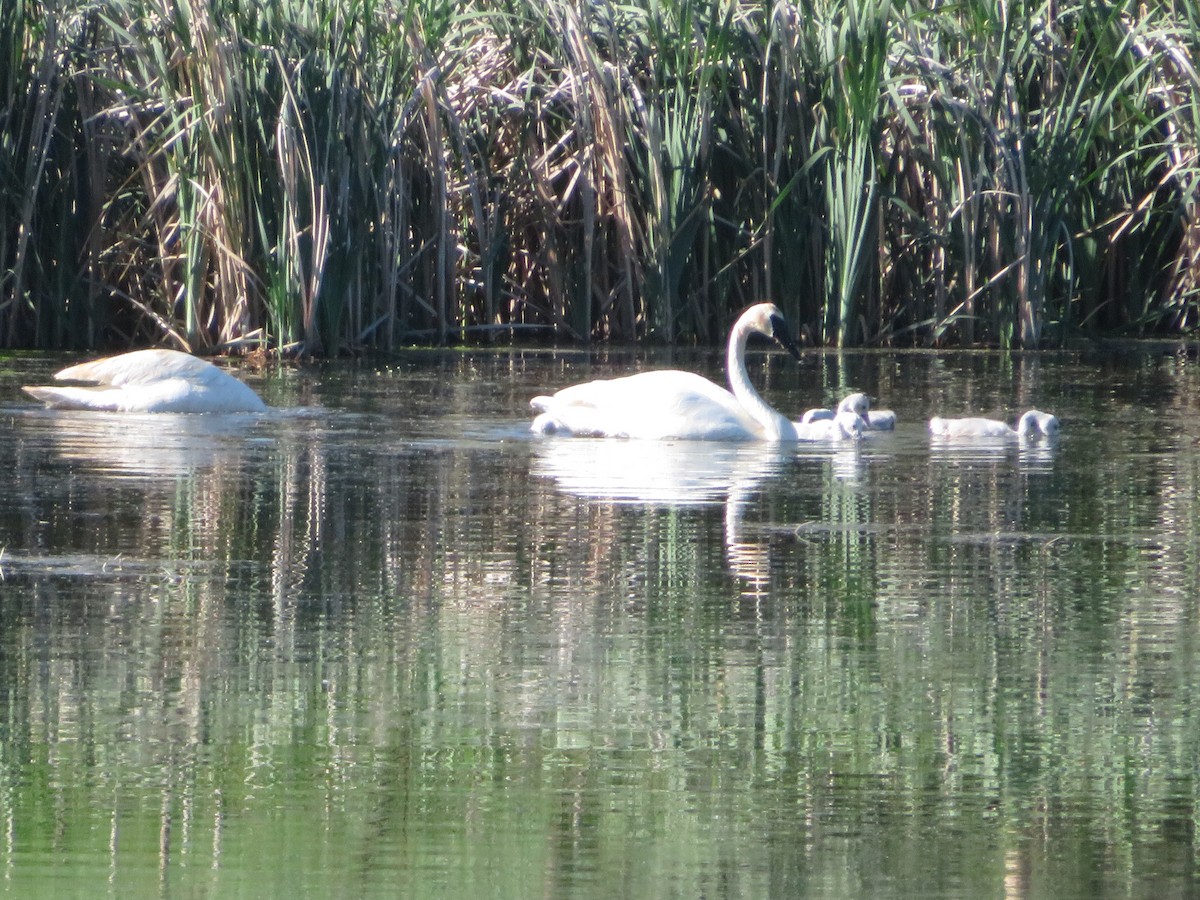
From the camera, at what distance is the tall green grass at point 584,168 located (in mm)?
12461

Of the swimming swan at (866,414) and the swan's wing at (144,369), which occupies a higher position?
the swan's wing at (144,369)

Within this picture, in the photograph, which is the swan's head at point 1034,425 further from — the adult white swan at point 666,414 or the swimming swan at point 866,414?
the adult white swan at point 666,414

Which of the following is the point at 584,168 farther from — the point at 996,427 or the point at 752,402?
the point at 996,427

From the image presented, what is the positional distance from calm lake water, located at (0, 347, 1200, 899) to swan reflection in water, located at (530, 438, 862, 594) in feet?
0.12

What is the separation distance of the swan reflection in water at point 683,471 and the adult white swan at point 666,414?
0.07 m

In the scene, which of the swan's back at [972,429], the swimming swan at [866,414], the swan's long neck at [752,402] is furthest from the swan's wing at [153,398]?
the swan's back at [972,429]

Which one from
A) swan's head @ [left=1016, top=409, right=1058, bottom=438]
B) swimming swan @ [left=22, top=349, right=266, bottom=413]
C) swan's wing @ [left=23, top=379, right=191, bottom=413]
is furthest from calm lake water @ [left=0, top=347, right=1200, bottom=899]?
swan's wing @ [left=23, top=379, right=191, bottom=413]

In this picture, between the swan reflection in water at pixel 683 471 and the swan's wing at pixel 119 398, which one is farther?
the swan's wing at pixel 119 398

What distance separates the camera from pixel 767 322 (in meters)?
10.7

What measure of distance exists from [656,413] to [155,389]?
2.30 m

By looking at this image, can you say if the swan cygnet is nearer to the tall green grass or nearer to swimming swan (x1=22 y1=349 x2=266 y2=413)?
swimming swan (x1=22 y1=349 x2=266 y2=413)

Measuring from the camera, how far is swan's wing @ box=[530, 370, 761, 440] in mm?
9250

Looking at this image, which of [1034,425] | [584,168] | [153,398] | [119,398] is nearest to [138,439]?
[153,398]

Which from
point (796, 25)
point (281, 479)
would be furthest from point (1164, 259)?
point (281, 479)
